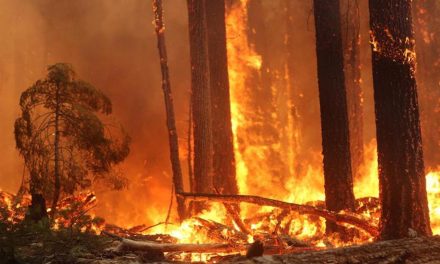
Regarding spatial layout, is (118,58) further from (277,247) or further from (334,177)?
(277,247)

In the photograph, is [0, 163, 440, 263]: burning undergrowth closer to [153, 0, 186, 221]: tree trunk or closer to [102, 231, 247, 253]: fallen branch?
[102, 231, 247, 253]: fallen branch

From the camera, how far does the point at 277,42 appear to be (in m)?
18.3

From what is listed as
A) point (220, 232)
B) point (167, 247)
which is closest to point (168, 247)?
point (167, 247)

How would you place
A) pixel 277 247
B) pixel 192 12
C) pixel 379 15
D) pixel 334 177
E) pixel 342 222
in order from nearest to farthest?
1. pixel 277 247
2. pixel 379 15
3. pixel 342 222
4. pixel 334 177
5. pixel 192 12

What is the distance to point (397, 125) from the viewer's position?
7273mm

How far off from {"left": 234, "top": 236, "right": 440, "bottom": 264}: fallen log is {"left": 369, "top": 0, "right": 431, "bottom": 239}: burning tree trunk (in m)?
2.20

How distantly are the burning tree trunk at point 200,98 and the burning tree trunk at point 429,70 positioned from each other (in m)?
8.62

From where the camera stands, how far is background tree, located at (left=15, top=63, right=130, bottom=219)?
32.0 ft

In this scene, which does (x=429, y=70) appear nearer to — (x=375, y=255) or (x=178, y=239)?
(x=178, y=239)

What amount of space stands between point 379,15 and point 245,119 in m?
10.3

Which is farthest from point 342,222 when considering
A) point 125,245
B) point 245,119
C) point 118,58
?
point 118,58

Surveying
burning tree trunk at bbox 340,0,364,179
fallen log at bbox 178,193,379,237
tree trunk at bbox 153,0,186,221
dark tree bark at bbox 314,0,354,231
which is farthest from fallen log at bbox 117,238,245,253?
burning tree trunk at bbox 340,0,364,179

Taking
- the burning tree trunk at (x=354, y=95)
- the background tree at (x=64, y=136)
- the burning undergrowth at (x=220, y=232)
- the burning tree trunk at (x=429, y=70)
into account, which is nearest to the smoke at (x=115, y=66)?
the burning undergrowth at (x=220, y=232)

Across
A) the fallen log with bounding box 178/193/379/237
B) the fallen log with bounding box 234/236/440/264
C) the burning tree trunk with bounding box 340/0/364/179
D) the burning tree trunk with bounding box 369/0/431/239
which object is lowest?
the fallen log with bounding box 234/236/440/264
